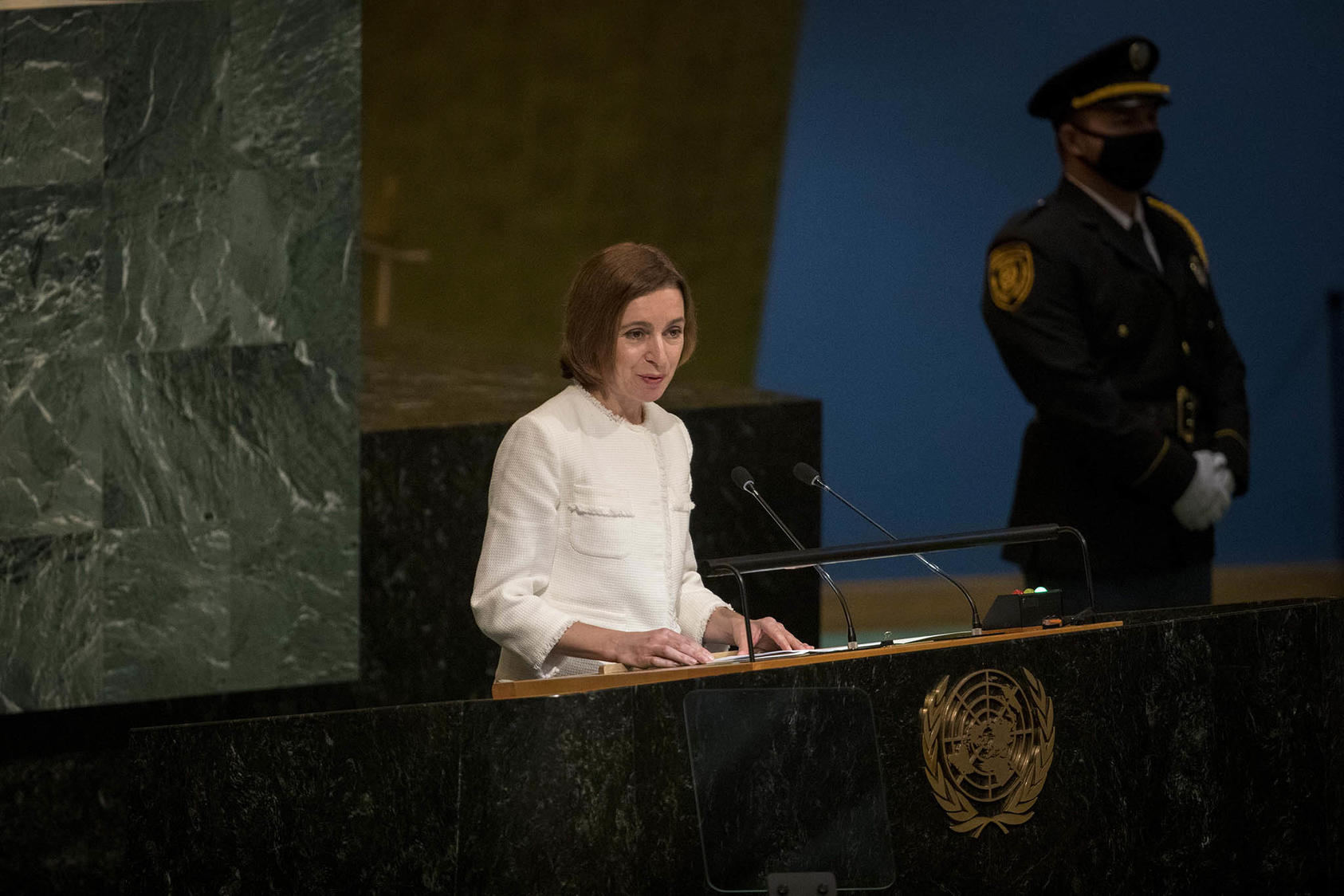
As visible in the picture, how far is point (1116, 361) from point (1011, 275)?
31 centimetres

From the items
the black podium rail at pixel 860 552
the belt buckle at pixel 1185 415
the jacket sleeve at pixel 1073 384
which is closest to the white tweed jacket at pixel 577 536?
the black podium rail at pixel 860 552

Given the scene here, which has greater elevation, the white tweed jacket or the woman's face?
the woman's face

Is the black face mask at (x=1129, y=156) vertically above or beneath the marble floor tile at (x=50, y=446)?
above

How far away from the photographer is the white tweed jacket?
8.41 feet

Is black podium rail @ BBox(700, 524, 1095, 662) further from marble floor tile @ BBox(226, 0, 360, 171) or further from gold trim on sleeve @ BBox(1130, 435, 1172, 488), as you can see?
marble floor tile @ BBox(226, 0, 360, 171)

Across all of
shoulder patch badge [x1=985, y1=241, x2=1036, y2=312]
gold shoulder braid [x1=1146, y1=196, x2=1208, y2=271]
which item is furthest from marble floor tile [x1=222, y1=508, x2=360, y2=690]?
gold shoulder braid [x1=1146, y1=196, x2=1208, y2=271]

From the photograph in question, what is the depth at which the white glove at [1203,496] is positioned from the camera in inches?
152

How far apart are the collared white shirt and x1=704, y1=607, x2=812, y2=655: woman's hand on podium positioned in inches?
70.3

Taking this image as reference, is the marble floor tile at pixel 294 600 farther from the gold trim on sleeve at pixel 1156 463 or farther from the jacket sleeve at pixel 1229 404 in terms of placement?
the jacket sleeve at pixel 1229 404

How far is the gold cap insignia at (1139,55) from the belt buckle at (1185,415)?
0.76 meters

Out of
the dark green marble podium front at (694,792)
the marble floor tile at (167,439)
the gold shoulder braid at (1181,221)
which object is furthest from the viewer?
the gold shoulder braid at (1181,221)

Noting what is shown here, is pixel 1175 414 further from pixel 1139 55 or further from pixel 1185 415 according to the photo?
pixel 1139 55

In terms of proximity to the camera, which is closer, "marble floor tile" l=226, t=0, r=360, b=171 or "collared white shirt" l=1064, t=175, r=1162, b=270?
"marble floor tile" l=226, t=0, r=360, b=171

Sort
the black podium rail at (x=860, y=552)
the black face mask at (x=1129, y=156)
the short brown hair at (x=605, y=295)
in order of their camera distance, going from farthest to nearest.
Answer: the black face mask at (x=1129, y=156)
the short brown hair at (x=605, y=295)
the black podium rail at (x=860, y=552)
